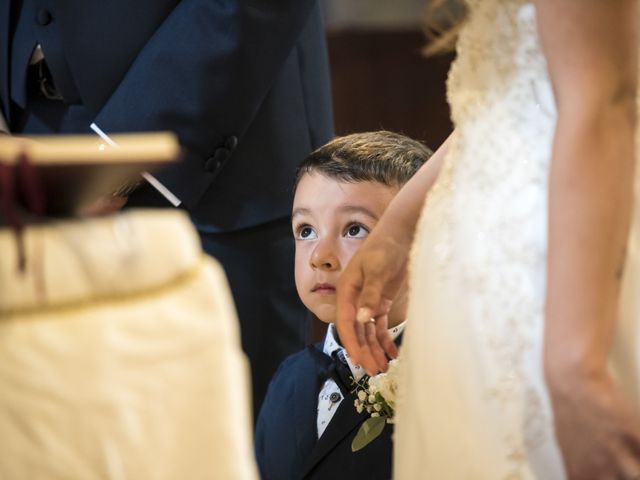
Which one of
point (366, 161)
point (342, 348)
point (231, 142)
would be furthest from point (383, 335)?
point (231, 142)

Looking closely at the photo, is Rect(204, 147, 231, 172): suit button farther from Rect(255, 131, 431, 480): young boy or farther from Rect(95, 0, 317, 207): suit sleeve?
Rect(255, 131, 431, 480): young boy

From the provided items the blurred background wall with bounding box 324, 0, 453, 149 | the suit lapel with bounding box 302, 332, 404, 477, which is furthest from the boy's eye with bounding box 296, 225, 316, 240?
the blurred background wall with bounding box 324, 0, 453, 149

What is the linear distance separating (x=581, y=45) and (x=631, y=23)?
0.05m

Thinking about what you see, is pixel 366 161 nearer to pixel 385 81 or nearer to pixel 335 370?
pixel 335 370

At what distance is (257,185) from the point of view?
1.96 m

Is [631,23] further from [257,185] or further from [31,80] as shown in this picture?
[31,80]

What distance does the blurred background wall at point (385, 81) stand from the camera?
3.63m

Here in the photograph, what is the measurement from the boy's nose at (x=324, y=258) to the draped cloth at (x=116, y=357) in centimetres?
90

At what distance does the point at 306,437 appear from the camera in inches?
68.4

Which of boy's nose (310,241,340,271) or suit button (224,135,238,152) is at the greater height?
suit button (224,135,238,152)

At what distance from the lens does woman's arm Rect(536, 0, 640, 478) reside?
0.88 metres

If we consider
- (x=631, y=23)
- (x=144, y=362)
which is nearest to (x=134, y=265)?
(x=144, y=362)

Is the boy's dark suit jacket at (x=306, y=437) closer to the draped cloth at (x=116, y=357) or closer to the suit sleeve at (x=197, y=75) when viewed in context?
the suit sleeve at (x=197, y=75)

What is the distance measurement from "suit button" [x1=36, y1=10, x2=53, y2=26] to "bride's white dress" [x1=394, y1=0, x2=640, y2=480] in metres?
0.96
